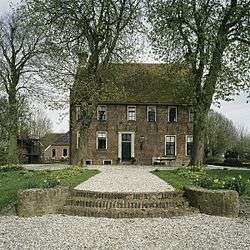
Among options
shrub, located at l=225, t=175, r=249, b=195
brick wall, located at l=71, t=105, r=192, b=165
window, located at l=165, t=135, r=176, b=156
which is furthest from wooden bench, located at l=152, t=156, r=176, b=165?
shrub, located at l=225, t=175, r=249, b=195

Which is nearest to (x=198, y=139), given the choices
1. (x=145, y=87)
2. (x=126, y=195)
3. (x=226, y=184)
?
(x=226, y=184)

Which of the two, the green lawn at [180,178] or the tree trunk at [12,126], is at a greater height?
the tree trunk at [12,126]

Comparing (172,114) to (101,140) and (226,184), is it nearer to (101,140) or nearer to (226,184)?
(101,140)

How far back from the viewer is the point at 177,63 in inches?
1209

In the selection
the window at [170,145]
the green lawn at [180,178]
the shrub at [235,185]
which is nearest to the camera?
the shrub at [235,185]

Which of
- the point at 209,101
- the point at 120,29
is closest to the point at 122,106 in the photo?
the point at 120,29

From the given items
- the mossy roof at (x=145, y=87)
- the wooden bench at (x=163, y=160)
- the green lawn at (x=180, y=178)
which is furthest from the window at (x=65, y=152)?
the green lawn at (x=180, y=178)

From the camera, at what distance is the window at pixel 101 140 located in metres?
46.8

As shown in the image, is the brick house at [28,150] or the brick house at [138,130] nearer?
the brick house at [138,130]

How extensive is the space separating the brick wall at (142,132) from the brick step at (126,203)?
3090cm

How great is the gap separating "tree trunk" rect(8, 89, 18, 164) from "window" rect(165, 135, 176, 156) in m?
15.1

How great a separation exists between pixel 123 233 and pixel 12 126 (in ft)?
109

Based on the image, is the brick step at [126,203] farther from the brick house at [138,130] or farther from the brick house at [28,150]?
the brick house at [28,150]

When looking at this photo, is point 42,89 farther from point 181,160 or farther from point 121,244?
point 121,244
